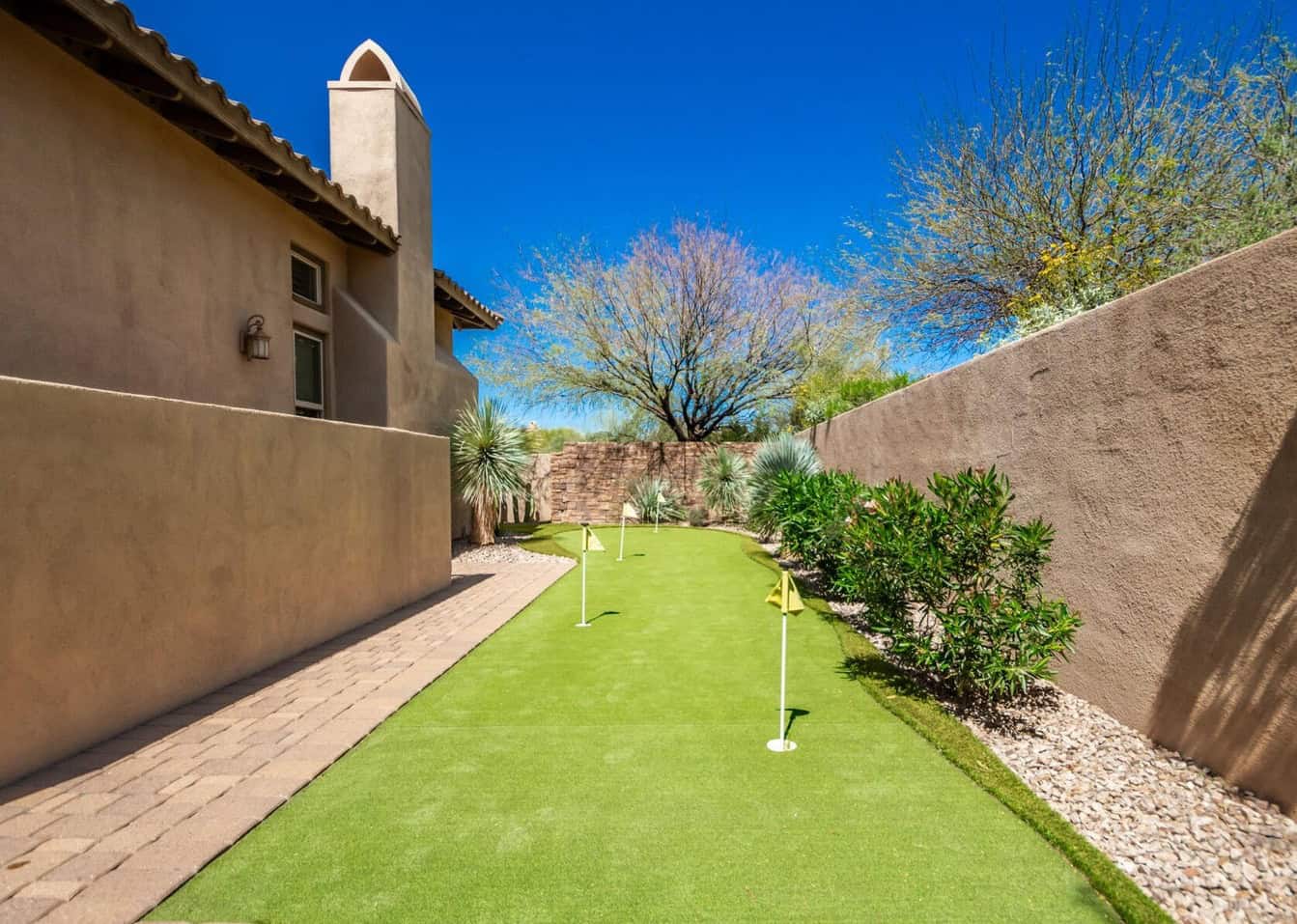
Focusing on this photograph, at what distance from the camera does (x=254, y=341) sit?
787 cm

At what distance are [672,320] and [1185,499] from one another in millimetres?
18096

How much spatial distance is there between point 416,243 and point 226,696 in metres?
9.07

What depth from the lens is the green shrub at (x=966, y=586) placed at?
13.6 ft

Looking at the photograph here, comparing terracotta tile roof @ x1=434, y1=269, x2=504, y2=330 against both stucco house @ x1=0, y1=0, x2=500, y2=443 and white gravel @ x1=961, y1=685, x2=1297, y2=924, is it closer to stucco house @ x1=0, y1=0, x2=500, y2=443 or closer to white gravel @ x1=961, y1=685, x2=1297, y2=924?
stucco house @ x1=0, y1=0, x2=500, y2=443

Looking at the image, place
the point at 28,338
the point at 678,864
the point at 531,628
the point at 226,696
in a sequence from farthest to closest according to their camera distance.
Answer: the point at 531,628 → the point at 28,338 → the point at 226,696 → the point at 678,864

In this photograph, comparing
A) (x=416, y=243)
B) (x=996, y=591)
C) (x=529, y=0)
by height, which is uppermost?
(x=529, y=0)

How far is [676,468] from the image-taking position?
20.5 metres

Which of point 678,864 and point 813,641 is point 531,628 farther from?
point 678,864

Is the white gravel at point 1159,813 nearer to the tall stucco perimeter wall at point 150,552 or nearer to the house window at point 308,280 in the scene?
the tall stucco perimeter wall at point 150,552

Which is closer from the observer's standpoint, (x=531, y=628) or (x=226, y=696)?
Answer: (x=226, y=696)

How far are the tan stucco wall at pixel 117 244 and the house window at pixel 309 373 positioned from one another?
1.04 metres

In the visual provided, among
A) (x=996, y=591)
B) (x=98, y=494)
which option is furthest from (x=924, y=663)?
(x=98, y=494)

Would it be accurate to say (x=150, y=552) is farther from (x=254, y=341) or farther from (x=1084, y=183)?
(x=1084, y=183)

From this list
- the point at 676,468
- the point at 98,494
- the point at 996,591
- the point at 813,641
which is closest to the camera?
the point at 98,494
